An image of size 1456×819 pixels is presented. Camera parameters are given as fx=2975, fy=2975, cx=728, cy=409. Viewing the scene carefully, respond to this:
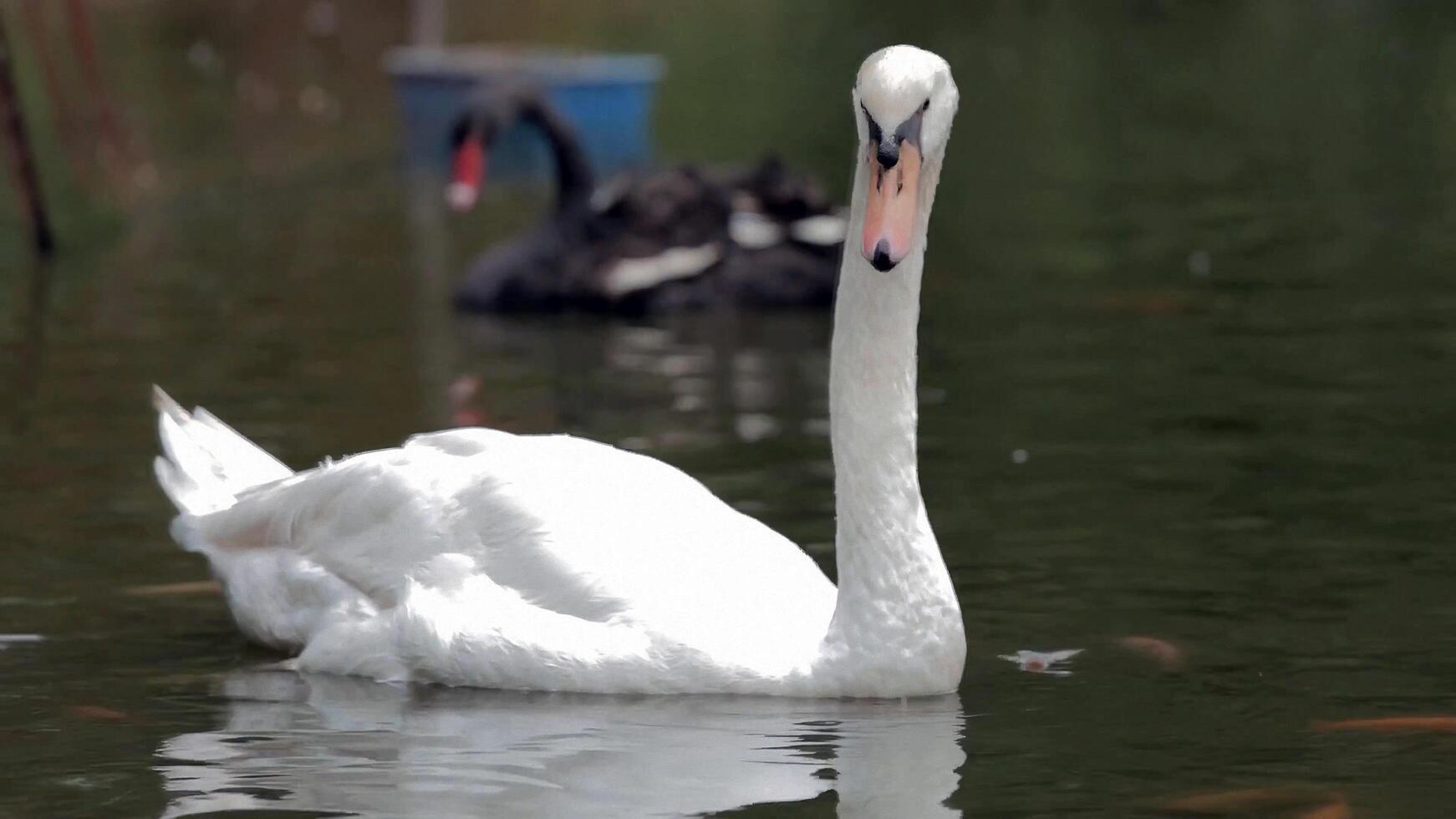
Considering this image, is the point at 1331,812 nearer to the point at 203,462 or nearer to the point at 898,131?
the point at 898,131

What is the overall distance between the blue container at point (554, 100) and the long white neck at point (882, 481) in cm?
1786

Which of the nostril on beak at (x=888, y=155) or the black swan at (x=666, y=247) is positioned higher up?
the black swan at (x=666, y=247)

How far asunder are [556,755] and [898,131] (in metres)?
1.54

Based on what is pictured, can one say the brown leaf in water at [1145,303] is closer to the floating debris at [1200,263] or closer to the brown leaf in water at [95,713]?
the floating debris at [1200,263]

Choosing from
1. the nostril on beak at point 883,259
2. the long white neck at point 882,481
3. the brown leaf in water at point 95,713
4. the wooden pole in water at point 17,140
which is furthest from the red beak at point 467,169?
the nostril on beak at point 883,259

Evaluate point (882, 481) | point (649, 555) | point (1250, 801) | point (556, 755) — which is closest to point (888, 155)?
point (882, 481)

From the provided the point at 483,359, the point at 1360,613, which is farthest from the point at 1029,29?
the point at 1360,613

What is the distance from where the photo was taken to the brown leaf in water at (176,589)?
8.45 metres

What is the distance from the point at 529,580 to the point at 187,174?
55.9 feet

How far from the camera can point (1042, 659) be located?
24.0 feet

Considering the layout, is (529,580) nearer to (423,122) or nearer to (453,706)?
(453,706)

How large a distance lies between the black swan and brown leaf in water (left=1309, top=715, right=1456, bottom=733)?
9.64 metres

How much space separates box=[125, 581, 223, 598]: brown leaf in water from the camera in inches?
333

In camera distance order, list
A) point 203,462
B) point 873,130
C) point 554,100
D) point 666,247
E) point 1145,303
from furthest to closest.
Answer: point 554,100 → point 666,247 → point 1145,303 → point 203,462 → point 873,130
